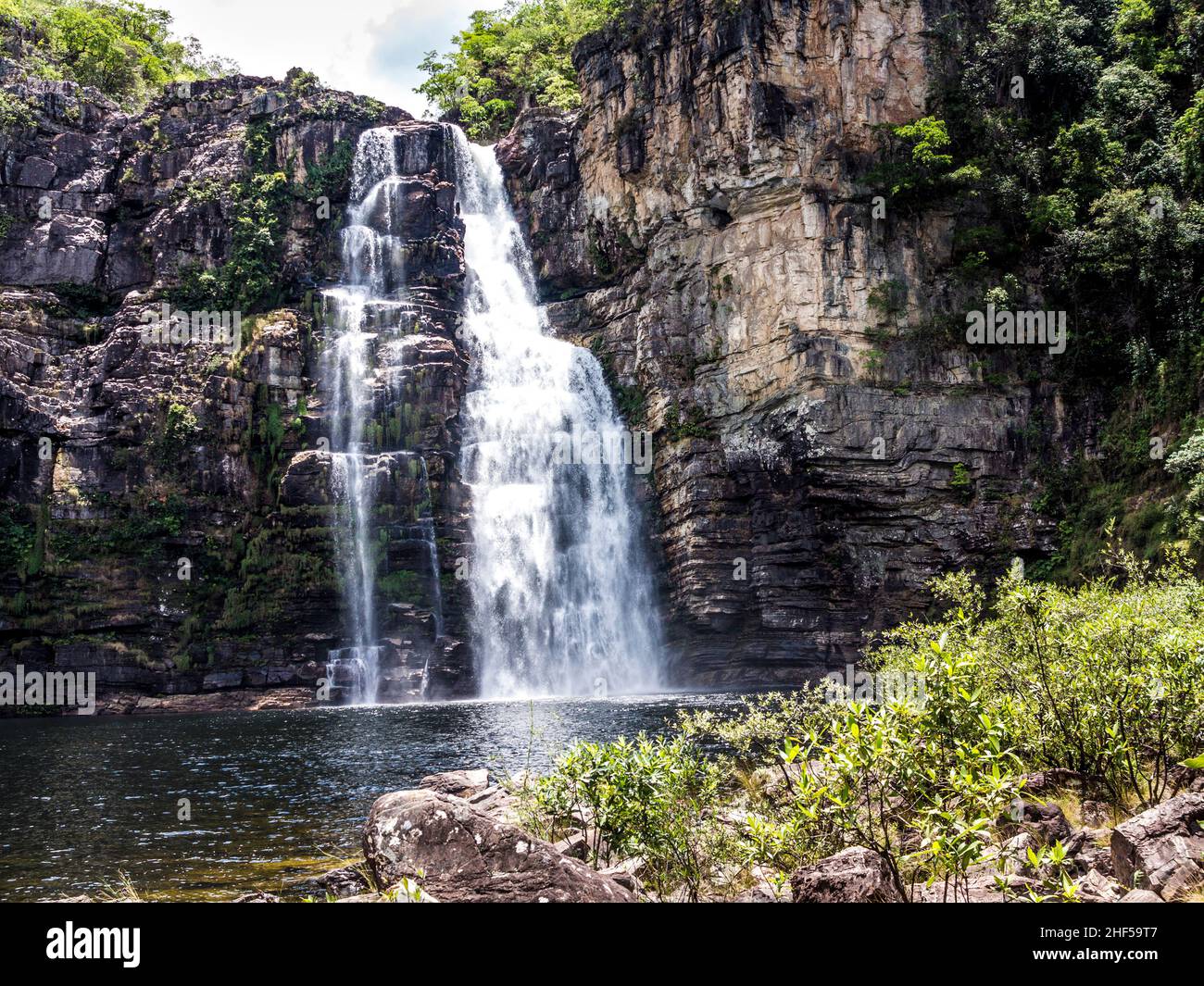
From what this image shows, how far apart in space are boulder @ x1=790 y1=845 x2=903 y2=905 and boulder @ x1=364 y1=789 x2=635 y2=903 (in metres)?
2.31

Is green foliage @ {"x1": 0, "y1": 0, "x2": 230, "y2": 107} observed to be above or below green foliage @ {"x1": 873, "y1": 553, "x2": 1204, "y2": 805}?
above

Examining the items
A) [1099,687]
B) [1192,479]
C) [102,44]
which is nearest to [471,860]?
[1099,687]

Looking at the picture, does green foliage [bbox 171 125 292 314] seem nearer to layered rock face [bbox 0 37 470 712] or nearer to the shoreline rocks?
layered rock face [bbox 0 37 470 712]

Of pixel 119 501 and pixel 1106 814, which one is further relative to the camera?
pixel 119 501

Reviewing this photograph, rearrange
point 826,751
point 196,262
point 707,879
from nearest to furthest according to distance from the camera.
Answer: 1. point 826,751
2. point 707,879
3. point 196,262

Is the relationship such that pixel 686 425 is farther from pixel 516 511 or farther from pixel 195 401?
pixel 195 401

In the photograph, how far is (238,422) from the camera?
141 feet

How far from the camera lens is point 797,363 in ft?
127

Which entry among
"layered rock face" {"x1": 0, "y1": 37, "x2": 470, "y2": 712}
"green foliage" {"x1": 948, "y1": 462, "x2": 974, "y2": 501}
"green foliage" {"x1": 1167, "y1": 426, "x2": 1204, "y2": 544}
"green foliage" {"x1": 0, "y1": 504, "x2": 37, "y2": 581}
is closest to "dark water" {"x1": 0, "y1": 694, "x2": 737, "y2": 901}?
"layered rock face" {"x1": 0, "y1": 37, "x2": 470, "y2": 712}

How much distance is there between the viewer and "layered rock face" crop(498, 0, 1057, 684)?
37875mm

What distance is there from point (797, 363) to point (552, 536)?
1358 centimetres
